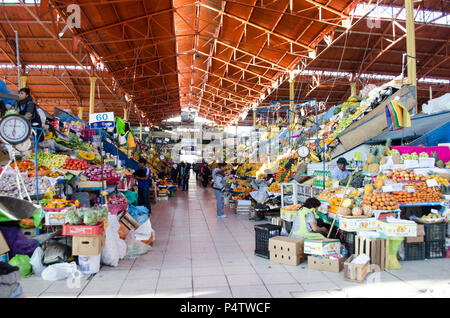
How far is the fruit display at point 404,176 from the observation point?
197 inches

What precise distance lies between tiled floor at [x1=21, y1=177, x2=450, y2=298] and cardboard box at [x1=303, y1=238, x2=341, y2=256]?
24 centimetres

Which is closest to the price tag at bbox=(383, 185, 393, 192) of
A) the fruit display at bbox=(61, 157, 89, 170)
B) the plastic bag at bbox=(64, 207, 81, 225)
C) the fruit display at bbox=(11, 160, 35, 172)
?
the plastic bag at bbox=(64, 207, 81, 225)

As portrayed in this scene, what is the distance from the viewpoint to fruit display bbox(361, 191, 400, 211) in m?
4.50

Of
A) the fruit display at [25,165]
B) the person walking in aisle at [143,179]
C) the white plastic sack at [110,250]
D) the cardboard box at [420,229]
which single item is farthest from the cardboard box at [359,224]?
the person walking in aisle at [143,179]

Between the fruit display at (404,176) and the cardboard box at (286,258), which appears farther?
the fruit display at (404,176)

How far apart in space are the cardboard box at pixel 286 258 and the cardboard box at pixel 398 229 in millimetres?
1139

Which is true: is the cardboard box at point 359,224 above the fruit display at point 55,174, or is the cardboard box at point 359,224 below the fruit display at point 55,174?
below

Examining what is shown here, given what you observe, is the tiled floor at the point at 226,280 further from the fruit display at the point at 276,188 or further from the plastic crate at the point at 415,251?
the fruit display at the point at 276,188

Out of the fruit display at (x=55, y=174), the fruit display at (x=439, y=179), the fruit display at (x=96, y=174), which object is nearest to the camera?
the fruit display at (x=439, y=179)

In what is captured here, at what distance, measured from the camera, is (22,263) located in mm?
3852

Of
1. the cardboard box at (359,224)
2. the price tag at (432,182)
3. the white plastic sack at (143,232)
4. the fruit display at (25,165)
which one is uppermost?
the fruit display at (25,165)

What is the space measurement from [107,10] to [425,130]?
1004cm

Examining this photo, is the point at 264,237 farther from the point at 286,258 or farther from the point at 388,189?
the point at 388,189
